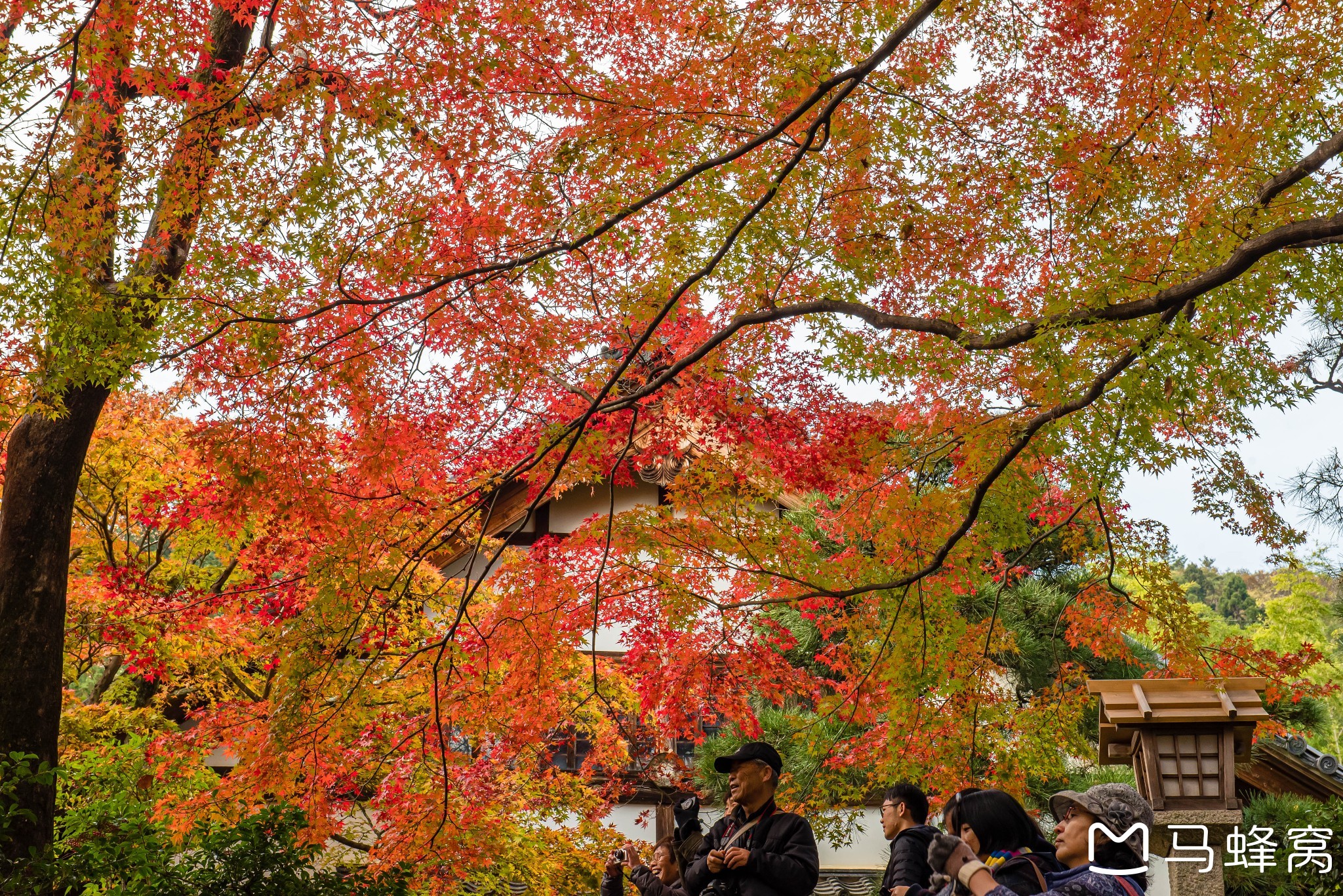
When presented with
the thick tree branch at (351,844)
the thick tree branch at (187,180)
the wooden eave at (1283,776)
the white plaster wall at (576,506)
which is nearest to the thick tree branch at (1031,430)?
the thick tree branch at (187,180)

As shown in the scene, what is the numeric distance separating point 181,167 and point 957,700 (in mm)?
6413

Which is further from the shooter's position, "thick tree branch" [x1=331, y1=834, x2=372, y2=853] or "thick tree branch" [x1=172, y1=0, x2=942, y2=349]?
"thick tree branch" [x1=331, y1=834, x2=372, y2=853]

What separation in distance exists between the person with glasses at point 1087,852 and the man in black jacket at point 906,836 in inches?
34.0

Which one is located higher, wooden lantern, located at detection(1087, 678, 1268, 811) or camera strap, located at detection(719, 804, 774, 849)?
wooden lantern, located at detection(1087, 678, 1268, 811)

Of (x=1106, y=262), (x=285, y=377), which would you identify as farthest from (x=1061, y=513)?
(x=285, y=377)

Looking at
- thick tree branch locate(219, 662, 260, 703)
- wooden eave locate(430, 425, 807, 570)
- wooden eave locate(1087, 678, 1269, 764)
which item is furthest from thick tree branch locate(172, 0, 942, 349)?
thick tree branch locate(219, 662, 260, 703)

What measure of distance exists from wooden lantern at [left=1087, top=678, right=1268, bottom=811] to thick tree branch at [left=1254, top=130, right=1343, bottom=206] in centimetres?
302

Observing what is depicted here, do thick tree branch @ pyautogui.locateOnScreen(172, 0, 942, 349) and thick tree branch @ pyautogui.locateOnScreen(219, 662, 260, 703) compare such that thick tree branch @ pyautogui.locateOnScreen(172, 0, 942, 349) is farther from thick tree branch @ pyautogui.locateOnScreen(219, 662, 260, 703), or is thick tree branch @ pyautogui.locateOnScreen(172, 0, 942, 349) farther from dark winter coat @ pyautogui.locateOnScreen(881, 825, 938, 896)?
thick tree branch @ pyautogui.locateOnScreen(219, 662, 260, 703)

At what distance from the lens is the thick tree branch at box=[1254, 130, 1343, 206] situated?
15.4 feet

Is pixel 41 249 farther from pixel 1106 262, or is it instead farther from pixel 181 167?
pixel 1106 262

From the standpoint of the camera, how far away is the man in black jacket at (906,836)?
4.04 m

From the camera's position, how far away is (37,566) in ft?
21.6

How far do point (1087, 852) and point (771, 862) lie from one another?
52.8 inches

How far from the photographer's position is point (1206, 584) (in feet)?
145
